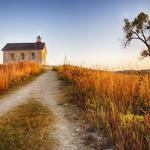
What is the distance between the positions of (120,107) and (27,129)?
6.85 ft

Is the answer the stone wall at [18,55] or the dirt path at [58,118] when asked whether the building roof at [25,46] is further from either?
the dirt path at [58,118]

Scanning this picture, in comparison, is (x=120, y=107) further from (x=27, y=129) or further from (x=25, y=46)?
(x=25, y=46)

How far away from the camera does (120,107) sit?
6.05 meters

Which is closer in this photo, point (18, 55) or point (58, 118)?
point (58, 118)

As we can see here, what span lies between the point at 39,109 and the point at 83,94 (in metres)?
1.48

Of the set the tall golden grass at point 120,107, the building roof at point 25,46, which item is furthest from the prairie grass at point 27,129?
Result: the building roof at point 25,46

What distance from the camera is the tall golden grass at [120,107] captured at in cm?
437

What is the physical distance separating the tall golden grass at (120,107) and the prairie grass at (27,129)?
1011 millimetres

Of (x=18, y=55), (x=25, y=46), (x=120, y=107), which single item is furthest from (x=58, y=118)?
(x=25, y=46)

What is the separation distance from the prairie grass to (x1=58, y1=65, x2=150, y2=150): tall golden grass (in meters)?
1.01

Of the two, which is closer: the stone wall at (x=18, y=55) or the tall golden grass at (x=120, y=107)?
the tall golden grass at (x=120, y=107)

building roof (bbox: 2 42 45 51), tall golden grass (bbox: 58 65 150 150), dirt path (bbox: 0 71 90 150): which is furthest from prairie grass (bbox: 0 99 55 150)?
building roof (bbox: 2 42 45 51)

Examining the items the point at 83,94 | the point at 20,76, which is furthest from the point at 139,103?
the point at 20,76

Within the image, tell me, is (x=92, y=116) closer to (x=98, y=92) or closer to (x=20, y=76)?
(x=98, y=92)
